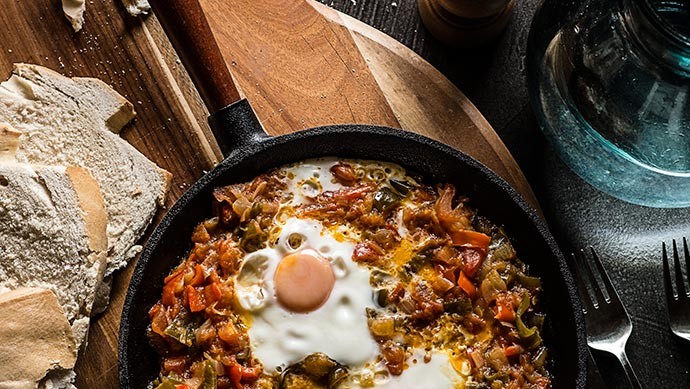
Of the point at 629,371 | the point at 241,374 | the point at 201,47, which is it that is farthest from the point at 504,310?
the point at 201,47

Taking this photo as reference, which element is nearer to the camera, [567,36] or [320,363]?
[320,363]

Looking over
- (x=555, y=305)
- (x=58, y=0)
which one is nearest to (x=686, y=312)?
(x=555, y=305)

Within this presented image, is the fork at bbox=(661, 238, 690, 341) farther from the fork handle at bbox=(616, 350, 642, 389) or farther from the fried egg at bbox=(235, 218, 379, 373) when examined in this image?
the fried egg at bbox=(235, 218, 379, 373)

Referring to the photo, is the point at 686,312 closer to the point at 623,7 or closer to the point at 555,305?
the point at 555,305

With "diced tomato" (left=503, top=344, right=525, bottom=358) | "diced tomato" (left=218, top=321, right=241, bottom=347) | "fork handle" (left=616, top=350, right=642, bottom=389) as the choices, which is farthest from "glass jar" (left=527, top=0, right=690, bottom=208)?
"diced tomato" (left=218, top=321, right=241, bottom=347)

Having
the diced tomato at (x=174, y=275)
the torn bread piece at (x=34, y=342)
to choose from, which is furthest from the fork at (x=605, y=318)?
the torn bread piece at (x=34, y=342)

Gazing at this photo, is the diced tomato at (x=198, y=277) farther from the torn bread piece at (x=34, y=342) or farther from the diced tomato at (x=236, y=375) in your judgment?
the torn bread piece at (x=34, y=342)
